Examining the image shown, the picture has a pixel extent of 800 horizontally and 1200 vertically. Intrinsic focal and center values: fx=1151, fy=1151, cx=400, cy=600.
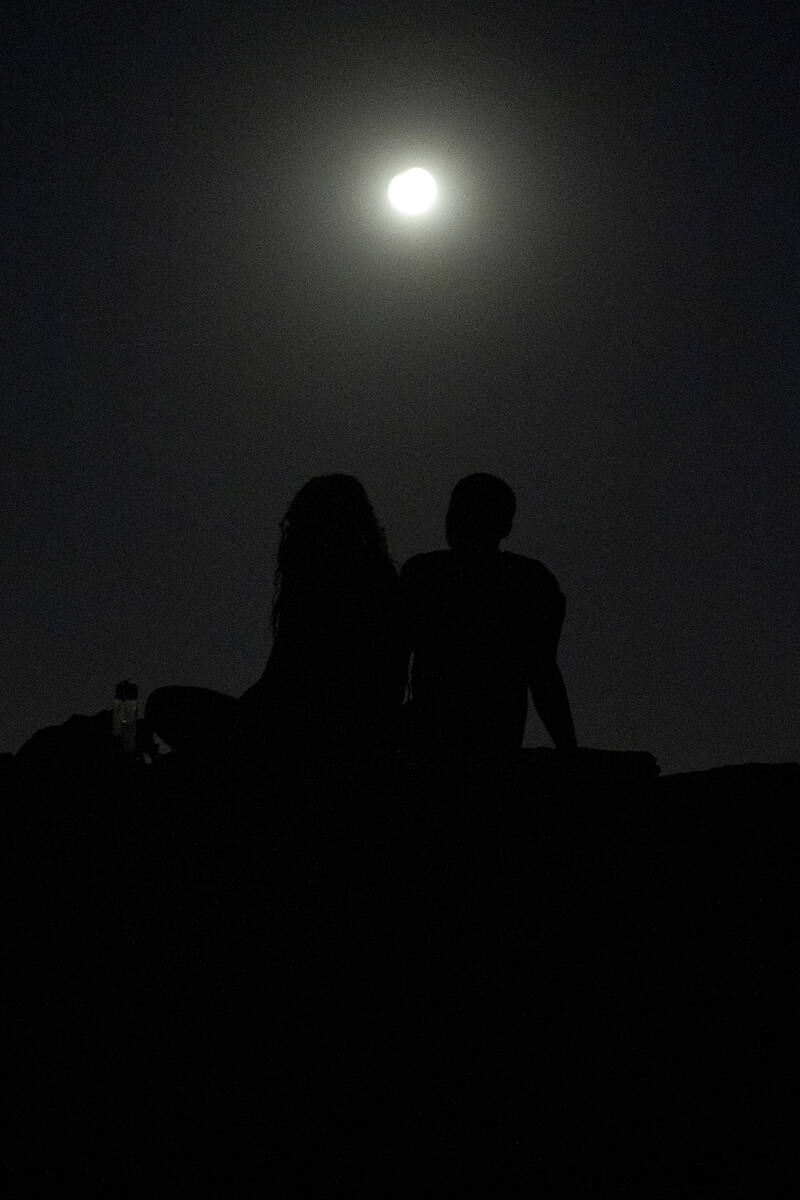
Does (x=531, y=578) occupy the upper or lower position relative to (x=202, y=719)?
upper

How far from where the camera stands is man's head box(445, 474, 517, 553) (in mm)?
4012

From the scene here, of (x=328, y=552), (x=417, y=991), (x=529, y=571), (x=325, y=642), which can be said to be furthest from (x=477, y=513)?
(x=417, y=991)

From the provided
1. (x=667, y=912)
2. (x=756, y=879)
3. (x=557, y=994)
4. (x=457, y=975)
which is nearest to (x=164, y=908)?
(x=457, y=975)

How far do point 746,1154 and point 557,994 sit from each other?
534mm

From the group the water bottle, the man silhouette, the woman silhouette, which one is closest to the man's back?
the man silhouette

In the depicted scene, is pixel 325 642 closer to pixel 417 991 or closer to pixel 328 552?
pixel 328 552

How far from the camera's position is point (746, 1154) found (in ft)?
8.54

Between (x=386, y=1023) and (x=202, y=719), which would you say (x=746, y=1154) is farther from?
(x=202, y=719)

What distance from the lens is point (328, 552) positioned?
365 centimetres

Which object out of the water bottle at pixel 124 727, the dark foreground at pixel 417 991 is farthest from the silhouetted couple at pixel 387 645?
the dark foreground at pixel 417 991

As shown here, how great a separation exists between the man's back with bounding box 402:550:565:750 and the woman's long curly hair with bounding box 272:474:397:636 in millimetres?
257

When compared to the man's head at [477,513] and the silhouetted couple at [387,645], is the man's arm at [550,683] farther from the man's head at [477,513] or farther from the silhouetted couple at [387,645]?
the man's head at [477,513]

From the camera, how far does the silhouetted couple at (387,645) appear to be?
316 cm

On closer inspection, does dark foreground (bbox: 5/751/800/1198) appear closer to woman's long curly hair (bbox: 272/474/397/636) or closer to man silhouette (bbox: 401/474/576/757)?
woman's long curly hair (bbox: 272/474/397/636)
